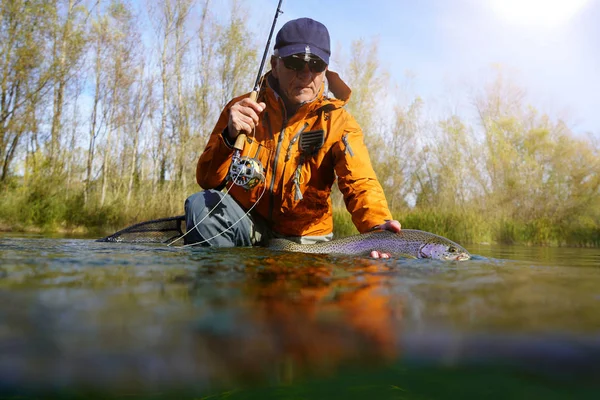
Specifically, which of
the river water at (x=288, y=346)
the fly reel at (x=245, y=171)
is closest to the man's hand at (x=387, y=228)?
Answer: the fly reel at (x=245, y=171)

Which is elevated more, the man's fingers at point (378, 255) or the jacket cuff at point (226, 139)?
the jacket cuff at point (226, 139)

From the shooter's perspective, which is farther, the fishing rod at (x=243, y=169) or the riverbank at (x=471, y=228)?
the riverbank at (x=471, y=228)

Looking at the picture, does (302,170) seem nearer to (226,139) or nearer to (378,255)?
(226,139)

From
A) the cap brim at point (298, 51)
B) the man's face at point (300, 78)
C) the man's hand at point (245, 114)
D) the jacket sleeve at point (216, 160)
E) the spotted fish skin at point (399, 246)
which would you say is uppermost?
the cap brim at point (298, 51)

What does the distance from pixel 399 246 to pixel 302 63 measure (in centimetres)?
170

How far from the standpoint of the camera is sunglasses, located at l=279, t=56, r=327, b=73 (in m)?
3.54

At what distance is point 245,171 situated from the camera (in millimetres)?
3367

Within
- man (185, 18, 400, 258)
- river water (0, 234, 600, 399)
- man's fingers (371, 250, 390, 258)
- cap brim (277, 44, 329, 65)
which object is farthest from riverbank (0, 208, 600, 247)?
river water (0, 234, 600, 399)

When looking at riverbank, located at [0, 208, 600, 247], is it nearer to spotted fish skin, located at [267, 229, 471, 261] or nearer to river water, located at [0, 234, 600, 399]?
spotted fish skin, located at [267, 229, 471, 261]

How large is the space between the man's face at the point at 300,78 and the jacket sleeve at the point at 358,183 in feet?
1.37

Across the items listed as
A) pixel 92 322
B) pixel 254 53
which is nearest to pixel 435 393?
pixel 92 322

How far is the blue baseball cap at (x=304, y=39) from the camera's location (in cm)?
349

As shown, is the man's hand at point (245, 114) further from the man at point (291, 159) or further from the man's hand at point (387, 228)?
the man's hand at point (387, 228)

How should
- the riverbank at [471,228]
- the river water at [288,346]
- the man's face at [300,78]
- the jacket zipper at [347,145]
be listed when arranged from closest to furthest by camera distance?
1. the river water at [288,346]
2. the jacket zipper at [347,145]
3. the man's face at [300,78]
4. the riverbank at [471,228]
